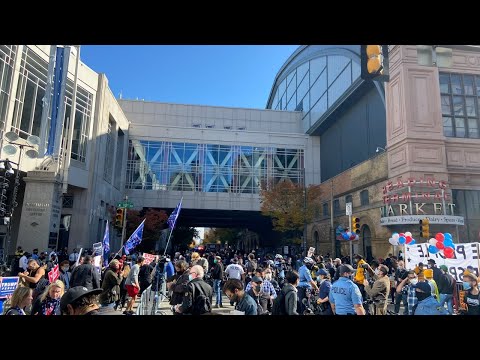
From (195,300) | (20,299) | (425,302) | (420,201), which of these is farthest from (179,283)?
(420,201)

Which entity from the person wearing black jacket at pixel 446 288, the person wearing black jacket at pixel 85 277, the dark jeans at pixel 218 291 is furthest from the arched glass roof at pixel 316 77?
the person wearing black jacket at pixel 85 277

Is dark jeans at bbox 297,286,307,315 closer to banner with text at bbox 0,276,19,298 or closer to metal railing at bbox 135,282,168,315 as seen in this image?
metal railing at bbox 135,282,168,315

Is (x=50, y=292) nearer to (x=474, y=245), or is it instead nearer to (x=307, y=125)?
(x=474, y=245)

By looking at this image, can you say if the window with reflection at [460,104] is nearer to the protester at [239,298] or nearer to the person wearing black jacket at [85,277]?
the protester at [239,298]

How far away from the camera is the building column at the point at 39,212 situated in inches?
883

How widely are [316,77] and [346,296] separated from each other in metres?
41.9

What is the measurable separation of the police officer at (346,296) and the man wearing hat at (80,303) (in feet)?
14.7

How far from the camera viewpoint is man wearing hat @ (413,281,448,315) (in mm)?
7638

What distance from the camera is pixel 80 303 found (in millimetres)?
3688

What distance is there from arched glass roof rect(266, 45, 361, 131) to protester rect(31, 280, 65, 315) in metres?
30.3
